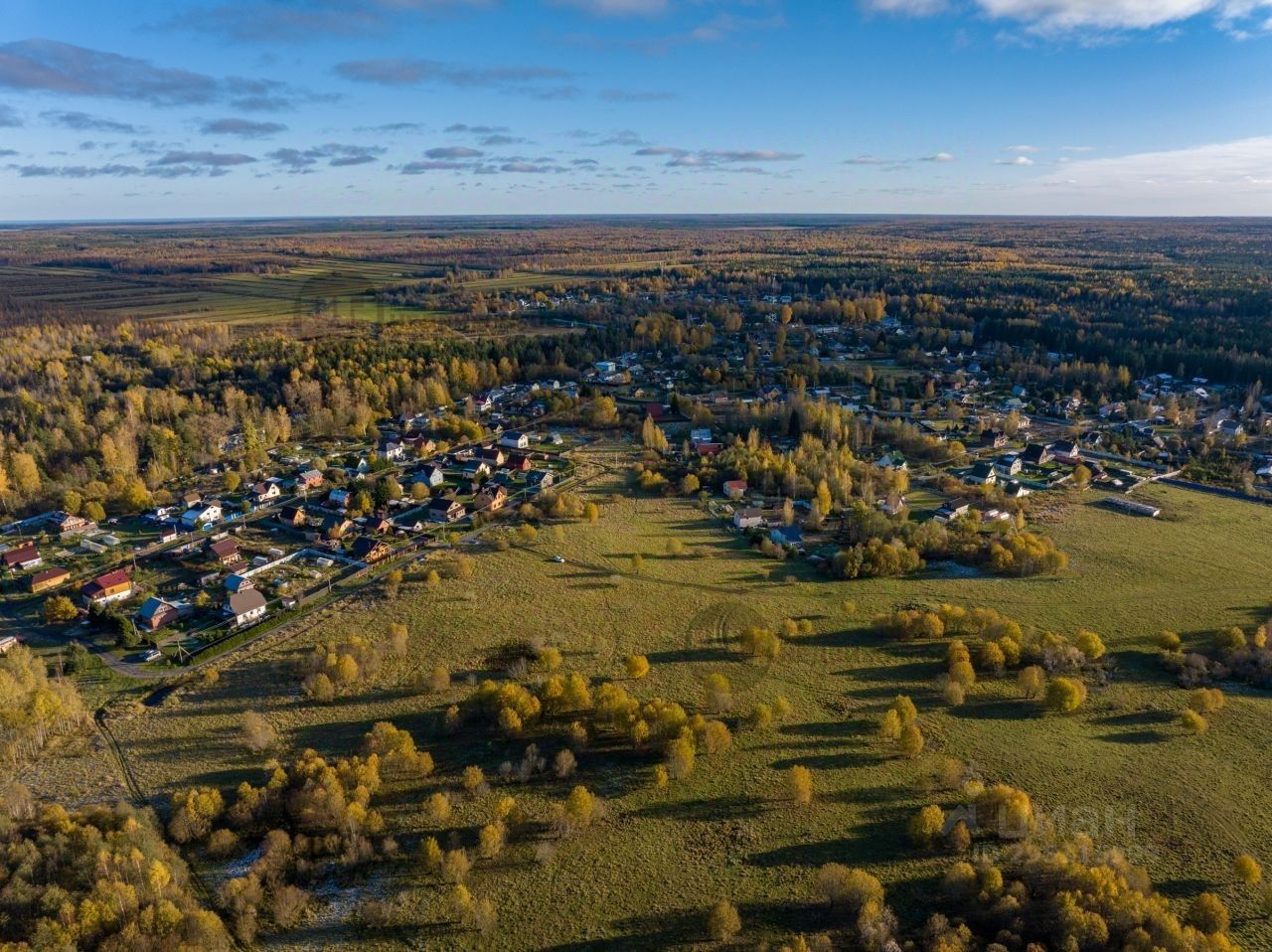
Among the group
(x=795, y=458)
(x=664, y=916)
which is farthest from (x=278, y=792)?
(x=795, y=458)

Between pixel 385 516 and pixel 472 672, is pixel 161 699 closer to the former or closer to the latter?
pixel 472 672

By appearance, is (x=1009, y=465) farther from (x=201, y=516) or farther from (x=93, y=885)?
(x=93, y=885)

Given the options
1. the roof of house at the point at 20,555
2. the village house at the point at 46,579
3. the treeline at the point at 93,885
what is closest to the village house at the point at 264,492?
the roof of house at the point at 20,555

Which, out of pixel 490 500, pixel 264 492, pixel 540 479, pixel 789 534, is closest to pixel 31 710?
pixel 264 492

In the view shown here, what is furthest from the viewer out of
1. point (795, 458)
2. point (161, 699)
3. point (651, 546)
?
point (795, 458)

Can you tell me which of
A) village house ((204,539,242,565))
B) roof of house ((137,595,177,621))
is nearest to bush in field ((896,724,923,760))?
roof of house ((137,595,177,621))

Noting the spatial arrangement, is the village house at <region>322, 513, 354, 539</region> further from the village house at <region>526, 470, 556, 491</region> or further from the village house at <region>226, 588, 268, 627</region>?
the village house at <region>526, 470, 556, 491</region>

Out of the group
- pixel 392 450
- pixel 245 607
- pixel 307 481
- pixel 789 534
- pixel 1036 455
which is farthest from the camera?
pixel 392 450
